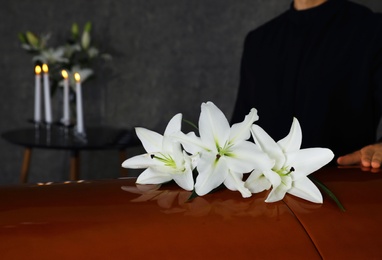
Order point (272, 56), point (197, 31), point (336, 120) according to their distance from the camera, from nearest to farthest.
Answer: point (336, 120)
point (272, 56)
point (197, 31)

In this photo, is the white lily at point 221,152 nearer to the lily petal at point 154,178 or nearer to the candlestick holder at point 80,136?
the lily petal at point 154,178

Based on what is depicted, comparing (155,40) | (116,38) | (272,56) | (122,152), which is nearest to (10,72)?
(116,38)

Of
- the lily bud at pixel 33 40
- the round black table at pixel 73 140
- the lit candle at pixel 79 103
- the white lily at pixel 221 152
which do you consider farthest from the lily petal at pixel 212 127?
the lily bud at pixel 33 40

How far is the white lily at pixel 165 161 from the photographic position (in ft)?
2.00

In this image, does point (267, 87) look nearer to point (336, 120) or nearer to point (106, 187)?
point (336, 120)

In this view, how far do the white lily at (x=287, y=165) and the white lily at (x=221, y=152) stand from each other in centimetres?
1

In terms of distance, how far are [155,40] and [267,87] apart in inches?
68.6

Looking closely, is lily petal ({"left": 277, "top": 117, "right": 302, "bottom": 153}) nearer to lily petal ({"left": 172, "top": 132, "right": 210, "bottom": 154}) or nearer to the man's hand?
lily petal ({"left": 172, "top": 132, "right": 210, "bottom": 154})

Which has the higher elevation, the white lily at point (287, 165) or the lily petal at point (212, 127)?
the lily petal at point (212, 127)

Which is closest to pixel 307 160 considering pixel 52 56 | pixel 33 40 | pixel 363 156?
pixel 363 156

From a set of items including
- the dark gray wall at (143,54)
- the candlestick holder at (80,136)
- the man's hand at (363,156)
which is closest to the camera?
the man's hand at (363,156)

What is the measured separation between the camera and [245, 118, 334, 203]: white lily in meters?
0.58

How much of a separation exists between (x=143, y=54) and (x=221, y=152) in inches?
114

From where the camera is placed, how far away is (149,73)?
3445mm
